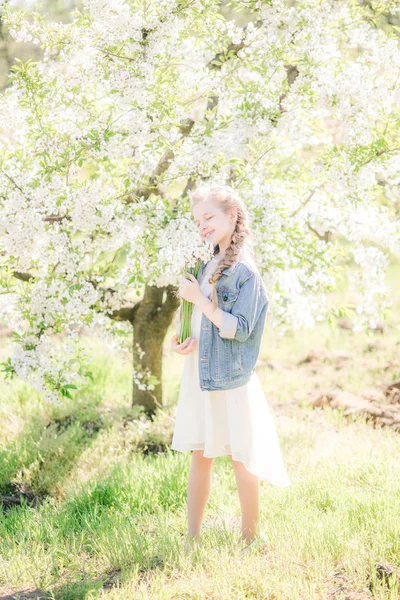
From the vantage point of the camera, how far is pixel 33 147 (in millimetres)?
4809

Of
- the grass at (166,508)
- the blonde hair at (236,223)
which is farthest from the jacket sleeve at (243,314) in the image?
the grass at (166,508)

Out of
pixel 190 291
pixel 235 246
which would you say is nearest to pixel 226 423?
pixel 190 291

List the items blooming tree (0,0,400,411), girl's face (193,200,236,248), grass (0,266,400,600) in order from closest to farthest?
grass (0,266,400,600) → girl's face (193,200,236,248) → blooming tree (0,0,400,411)

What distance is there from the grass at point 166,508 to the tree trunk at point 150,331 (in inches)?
8.6

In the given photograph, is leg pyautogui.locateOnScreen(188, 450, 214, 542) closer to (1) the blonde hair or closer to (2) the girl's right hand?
(2) the girl's right hand

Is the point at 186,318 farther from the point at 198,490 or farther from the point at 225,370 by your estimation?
the point at 198,490

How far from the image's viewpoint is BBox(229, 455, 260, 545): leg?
3520 mm

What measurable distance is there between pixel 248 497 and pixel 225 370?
0.70m

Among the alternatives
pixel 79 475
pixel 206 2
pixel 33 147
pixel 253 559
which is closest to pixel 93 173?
pixel 33 147

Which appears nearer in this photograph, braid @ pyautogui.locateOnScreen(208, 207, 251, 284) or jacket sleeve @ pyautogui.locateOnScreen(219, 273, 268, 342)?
jacket sleeve @ pyautogui.locateOnScreen(219, 273, 268, 342)

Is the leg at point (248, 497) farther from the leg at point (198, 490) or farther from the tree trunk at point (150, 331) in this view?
the tree trunk at point (150, 331)

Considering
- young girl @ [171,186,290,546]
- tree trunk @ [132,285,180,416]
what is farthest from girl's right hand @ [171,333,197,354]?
tree trunk @ [132,285,180,416]

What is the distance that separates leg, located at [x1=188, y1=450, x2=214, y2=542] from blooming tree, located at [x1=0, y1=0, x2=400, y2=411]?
49.9 inches

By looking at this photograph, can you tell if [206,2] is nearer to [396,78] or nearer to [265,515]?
[396,78]
